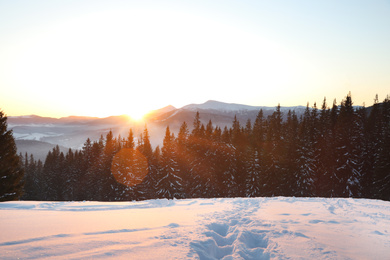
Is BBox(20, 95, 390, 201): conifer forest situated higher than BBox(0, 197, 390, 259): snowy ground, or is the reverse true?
BBox(0, 197, 390, 259): snowy ground

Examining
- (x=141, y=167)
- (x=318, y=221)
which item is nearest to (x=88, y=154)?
(x=141, y=167)

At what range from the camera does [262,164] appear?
44375 millimetres

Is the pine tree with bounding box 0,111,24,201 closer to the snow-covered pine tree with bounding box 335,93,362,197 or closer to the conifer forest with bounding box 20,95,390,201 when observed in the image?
the conifer forest with bounding box 20,95,390,201

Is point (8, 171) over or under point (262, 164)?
over

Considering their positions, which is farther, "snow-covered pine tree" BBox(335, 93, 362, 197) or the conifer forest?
the conifer forest

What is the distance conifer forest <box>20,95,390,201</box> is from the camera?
3716 centimetres

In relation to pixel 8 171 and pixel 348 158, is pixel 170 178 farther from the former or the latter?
pixel 348 158

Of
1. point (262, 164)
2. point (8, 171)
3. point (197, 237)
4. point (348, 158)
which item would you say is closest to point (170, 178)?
point (262, 164)

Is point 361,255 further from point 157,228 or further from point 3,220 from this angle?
point 3,220

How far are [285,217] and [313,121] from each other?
42124mm

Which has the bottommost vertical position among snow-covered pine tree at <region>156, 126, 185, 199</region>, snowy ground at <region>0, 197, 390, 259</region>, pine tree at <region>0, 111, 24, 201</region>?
snow-covered pine tree at <region>156, 126, 185, 199</region>

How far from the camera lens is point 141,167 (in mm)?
46438

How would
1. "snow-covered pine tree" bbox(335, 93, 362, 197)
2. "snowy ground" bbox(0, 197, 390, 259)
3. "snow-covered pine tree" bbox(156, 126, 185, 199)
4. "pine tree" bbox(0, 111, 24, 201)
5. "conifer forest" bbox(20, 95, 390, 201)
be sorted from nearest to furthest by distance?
"snowy ground" bbox(0, 197, 390, 259) → "pine tree" bbox(0, 111, 24, 201) → "snow-covered pine tree" bbox(335, 93, 362, 197) → "conifer forest" bbox(20, 95, 390, 201) → "snow-covered pine tree" bbox(156, 126, 185, 199)

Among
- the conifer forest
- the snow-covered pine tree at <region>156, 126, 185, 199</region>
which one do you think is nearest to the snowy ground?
the conifer forest
